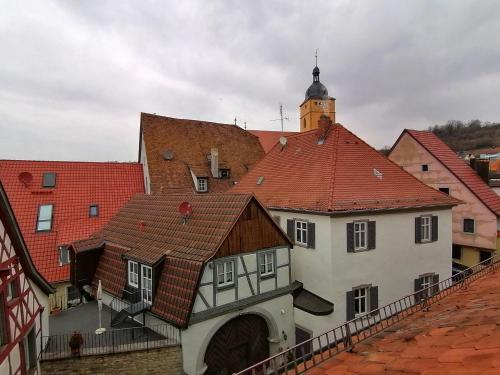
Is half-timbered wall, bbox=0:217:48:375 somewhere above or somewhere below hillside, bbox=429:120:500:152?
below

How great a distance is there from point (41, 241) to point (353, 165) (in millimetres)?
17255

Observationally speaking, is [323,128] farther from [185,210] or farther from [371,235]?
[185,210]

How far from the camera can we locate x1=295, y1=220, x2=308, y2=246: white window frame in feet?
48.2

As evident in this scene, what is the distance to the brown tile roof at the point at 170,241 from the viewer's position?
10683mm

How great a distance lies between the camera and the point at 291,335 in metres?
13.5

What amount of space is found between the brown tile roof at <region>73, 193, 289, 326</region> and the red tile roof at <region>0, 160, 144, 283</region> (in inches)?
161

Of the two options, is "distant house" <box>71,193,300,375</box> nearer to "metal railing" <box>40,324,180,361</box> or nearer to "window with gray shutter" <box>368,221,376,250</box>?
"metal railing" <box>40,324,180,361</box>

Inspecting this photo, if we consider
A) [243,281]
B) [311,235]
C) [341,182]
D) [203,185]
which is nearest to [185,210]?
[243,281]

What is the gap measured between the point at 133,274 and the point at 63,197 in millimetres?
11105

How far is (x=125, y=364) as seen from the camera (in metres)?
10.2

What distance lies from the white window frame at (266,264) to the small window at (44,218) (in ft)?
44.0

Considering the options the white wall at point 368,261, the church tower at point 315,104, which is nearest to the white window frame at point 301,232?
the white wall at point 368,261

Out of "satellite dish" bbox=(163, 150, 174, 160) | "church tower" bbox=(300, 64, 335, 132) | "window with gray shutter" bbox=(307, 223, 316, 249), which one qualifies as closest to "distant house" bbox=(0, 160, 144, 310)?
"satellite dish" bbox=(163, 150, 174, 160)

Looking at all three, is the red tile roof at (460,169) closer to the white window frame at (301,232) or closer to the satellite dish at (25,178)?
the white window frame at (301,232)
